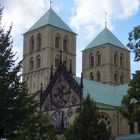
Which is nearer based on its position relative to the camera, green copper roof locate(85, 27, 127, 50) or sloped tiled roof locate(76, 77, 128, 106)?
sloped tiled roof locate(76, 77, 128, 106)

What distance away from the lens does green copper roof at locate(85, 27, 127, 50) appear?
10531 cm

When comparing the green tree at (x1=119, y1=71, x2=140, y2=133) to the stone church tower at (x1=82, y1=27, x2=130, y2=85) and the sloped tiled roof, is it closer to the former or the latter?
the sloped tiled roof

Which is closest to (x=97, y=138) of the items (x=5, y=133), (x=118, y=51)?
(x=5, y=133)

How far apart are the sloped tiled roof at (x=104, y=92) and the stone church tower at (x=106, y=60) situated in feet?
55.3

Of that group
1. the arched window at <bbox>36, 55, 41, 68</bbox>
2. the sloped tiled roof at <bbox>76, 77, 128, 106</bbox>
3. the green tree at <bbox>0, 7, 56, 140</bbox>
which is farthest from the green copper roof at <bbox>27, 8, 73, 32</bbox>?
the green tree at <bbox>0, 7, 56, 140</bbox>

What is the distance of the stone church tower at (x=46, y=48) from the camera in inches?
3718

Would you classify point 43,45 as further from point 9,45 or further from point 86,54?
point 9,45

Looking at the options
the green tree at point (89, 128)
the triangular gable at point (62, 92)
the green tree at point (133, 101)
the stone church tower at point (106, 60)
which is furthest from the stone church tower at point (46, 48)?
the green tree at point (133, 101)

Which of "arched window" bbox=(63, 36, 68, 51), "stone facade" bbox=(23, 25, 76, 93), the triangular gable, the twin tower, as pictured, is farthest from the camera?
"arched window" bbox=(63, 36, 68, 51)

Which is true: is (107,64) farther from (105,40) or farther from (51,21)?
(51,21)

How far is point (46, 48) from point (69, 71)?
74.6 feet

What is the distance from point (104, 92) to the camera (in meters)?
81.7

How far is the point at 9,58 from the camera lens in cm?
2648

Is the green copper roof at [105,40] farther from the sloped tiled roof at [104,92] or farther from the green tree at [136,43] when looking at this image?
the green tree at [136,43]
